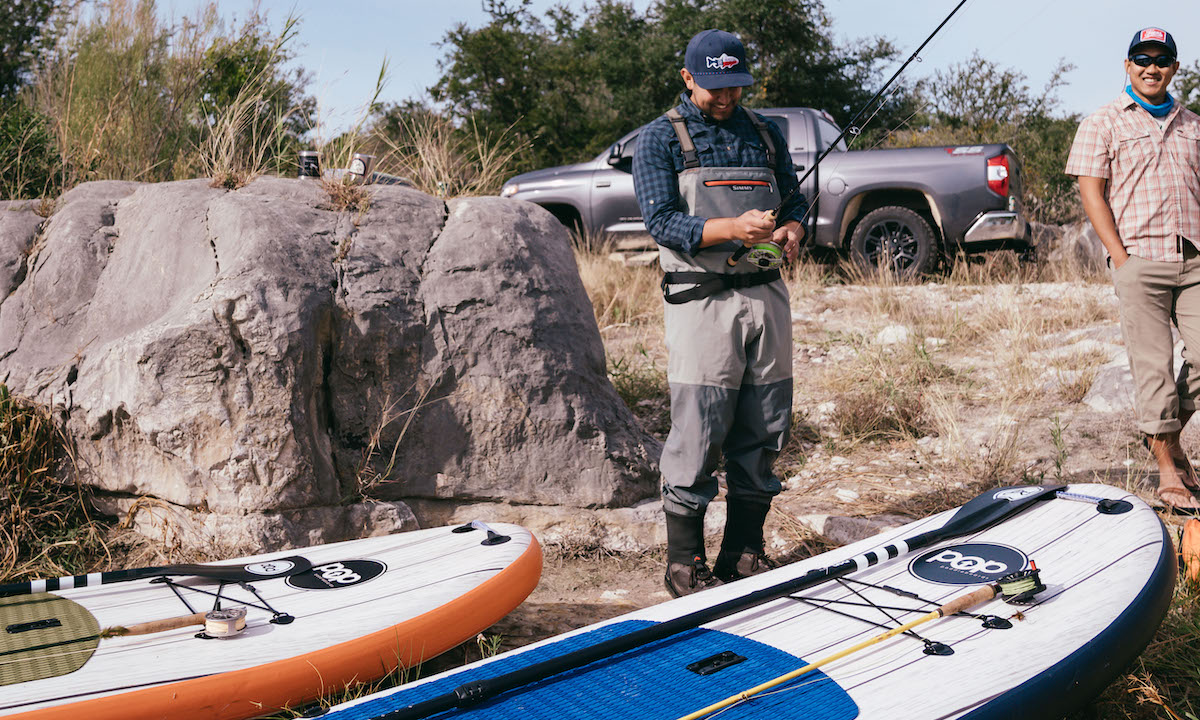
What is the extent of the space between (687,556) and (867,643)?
106cm

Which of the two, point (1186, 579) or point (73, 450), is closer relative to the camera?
point (1186, 579)

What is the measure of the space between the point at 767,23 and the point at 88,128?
16028 mm

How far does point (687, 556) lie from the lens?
3.61 meters

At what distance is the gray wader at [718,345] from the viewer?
3.45 m

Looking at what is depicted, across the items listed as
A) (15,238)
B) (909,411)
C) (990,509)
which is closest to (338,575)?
(990,509)

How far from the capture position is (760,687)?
2406mm

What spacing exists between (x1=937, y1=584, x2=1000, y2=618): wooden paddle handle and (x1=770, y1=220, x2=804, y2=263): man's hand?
1.29m

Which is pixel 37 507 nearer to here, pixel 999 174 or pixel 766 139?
pixel 766 139

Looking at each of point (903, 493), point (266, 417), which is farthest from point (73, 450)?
point (903, 493)

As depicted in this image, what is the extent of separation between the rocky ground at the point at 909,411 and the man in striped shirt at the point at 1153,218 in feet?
1.75

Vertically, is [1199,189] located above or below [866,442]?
above

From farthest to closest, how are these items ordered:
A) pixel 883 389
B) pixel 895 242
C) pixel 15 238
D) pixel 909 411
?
pixel 895 242, pixel 883 389, pixel 909 411, pixel 15 238

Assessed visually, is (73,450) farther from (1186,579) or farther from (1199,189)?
(1199,189)

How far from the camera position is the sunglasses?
4.23 metres
